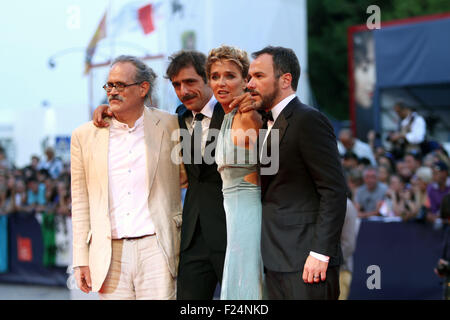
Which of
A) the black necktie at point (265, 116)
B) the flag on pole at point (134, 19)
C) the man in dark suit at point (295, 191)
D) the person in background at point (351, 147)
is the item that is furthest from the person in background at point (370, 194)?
the man in dark suit at point (295, 191)

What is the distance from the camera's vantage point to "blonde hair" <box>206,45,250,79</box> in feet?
11.2

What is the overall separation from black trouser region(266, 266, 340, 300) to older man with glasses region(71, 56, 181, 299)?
0.72 m

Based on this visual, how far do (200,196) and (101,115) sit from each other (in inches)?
29.8

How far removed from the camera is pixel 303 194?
3078mm

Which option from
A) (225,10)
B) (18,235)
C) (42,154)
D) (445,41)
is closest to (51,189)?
(18,235)

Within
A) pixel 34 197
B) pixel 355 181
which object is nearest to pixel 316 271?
pixel 355 181

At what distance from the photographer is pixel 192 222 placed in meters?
3.61

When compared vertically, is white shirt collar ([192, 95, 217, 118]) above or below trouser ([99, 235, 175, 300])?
above

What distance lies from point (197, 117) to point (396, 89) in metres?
11.5

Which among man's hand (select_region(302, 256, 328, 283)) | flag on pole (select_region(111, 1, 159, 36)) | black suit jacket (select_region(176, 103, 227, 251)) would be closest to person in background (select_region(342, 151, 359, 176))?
flag on pole (select_region(111, 1, 159, 36))

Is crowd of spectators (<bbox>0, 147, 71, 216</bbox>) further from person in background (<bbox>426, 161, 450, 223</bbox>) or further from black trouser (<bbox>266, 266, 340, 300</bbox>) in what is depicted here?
black trouser (<bbox>266, 266, 340, 300</bbox>)

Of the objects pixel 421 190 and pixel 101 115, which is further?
pixel 421 190

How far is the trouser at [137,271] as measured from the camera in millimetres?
3553

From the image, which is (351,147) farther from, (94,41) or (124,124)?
(124,124)
